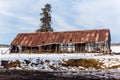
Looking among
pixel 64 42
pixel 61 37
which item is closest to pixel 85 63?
pixel 64 42

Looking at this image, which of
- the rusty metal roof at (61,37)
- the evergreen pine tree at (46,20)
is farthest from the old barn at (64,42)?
the evergreen pine tree at (46,20)

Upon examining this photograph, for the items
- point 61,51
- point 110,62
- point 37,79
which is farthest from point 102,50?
point 37,79

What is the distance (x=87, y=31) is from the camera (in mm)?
70688

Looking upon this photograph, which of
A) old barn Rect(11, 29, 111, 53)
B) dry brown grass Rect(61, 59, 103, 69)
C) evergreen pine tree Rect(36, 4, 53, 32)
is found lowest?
dry brown grass Rect(61, 59, 103, 69)

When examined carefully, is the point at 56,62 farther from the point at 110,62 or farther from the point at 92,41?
the point at 92,41

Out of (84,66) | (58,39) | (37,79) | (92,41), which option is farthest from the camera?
(58,39)

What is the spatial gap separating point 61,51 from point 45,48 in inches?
152

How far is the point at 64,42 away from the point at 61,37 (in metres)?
2.69

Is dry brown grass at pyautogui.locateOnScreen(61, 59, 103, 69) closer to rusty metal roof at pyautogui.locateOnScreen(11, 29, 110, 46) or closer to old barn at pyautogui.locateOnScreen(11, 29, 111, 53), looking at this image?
old barn at pyautogui.locateOnScreen(11, 29, 111, 53)

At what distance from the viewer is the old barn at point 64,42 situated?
66938 mm

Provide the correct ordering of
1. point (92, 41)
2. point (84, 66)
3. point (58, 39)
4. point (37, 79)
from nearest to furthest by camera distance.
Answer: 1. point (37, 79)
2. point (84, 66)
3. point (92, 41)
4. point (58, 39)

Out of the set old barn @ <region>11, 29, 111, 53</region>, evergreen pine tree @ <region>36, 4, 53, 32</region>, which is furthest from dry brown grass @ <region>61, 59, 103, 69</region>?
evergreen pine tree @ <region>36, 4, 53, 32</region>

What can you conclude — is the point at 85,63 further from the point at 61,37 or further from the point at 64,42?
the point at 61,37

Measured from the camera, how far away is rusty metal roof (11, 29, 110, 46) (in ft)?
221
